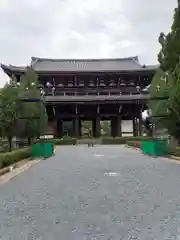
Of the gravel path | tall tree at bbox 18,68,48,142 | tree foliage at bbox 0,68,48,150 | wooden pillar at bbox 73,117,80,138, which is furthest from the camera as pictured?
wooden pillar at bbox 73,117,80,138

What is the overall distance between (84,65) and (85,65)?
15 cm

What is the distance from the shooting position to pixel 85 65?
6284 cm

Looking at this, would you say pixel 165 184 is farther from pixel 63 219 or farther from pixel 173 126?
pixel 173 126

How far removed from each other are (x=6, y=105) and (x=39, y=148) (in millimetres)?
3948

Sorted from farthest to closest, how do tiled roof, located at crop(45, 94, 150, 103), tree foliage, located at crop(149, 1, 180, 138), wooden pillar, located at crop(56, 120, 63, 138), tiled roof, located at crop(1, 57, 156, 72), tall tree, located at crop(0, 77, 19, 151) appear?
1. wooden pillar, located at crop(56, 120, 63, 138)
2. tiled roof, located at crop(1, 57, 156, 72)
3. tiled roof, located at crop(45, 94, 150, 103)
4. tall tree, located at crop(0, 77, 19, 151)
5. tree foliage, located at crop(149, 1, 180, 138)

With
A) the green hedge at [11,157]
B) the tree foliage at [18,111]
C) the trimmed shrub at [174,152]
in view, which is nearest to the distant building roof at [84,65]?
the tree foliage at [18,111]

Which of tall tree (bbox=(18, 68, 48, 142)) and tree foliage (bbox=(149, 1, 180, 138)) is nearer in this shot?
tree foliage (bbox=(149, 1, 180, 138))

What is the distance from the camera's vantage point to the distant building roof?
5787 cm

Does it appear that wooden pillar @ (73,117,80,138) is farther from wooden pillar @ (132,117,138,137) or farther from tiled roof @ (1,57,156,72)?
wooden pillar @ (132,117,138,137)

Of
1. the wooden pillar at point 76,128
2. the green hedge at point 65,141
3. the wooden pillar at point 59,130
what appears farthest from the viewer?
the wooden pillar at point 59,130

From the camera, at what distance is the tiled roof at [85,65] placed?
58156 millimetres

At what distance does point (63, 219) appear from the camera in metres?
7.63

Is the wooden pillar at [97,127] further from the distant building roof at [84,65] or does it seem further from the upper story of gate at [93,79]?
the distant building roof at [84,65]

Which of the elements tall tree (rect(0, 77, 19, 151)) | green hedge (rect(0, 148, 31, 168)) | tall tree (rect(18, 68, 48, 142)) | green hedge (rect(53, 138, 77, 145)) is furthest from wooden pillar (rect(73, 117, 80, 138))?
green hedge (rect(0, 148, 31, 168))
